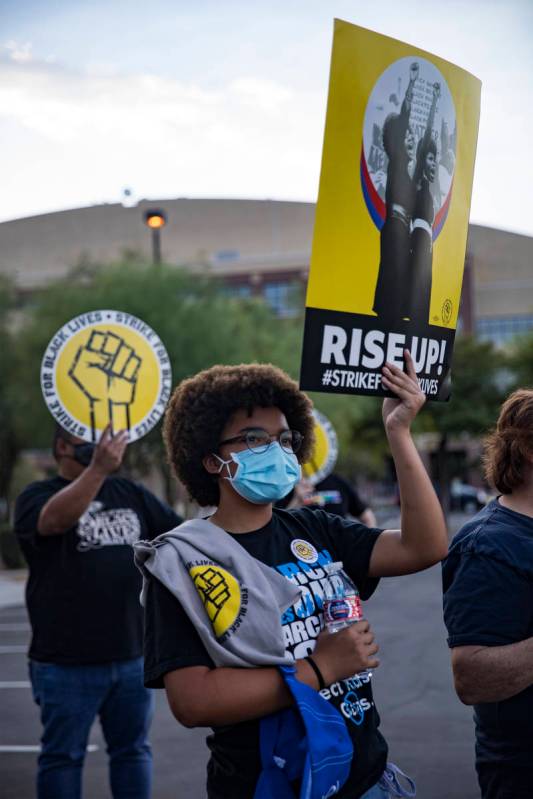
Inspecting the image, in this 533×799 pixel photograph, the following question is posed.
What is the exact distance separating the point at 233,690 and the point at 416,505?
0.72m

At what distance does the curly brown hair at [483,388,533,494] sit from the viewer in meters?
2.94

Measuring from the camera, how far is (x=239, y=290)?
6838cm

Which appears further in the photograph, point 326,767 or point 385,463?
point 385,463

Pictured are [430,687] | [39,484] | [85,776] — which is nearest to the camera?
[39,484]

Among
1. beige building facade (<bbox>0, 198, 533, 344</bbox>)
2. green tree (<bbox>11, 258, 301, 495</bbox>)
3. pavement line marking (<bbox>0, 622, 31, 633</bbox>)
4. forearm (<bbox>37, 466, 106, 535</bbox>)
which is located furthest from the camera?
beige building facade (<bbox>0, 198, 533, 344</bbox>)

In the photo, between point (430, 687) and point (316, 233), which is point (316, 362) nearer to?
point (316, 233)

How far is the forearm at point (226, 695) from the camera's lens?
2.37 meters

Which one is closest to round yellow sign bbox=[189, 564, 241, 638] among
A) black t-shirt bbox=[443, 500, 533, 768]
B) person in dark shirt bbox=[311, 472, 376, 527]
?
black t-shirt bbox=[443, 500, 533, 768]

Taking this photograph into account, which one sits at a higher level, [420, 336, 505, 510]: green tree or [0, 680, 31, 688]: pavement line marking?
[420, 336, 505, 510]: green tree

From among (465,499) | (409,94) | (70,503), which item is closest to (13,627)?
(70,503)

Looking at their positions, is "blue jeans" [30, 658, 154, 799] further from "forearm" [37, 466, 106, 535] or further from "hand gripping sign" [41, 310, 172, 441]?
"hand gripping sign" [41, 310, 172, 441]

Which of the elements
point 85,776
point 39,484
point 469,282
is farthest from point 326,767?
point 469,282

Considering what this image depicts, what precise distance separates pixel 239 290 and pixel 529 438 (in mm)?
65973

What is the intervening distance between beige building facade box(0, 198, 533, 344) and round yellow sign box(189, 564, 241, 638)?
69.1m
